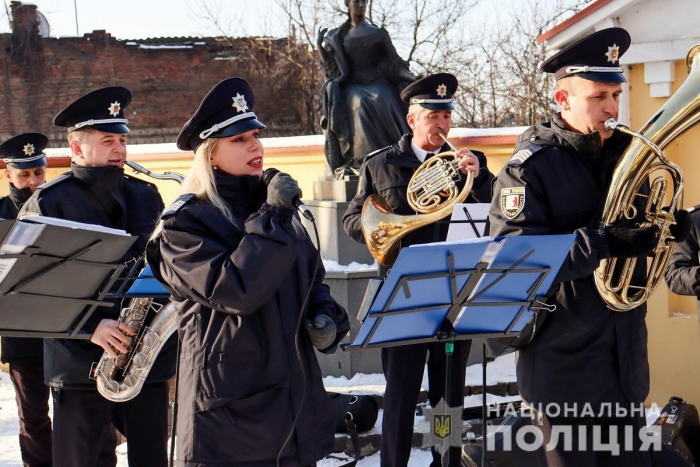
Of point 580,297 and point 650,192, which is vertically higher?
point 650,192

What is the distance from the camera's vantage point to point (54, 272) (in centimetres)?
374

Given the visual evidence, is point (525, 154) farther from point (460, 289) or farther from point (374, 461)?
point (374, 461)

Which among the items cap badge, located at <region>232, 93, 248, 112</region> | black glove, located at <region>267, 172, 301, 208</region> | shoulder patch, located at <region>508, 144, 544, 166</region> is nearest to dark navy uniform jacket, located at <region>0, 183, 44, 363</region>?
cap badge, located at <region>232, 93, 248, 112</region>

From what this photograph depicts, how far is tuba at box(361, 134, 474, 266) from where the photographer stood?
486cm

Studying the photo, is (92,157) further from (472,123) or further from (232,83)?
(472,123)

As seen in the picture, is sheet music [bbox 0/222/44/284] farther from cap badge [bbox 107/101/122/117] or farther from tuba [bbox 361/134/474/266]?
tuba [bbox 361/134/474/266]

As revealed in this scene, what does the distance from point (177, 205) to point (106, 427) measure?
1.77 m

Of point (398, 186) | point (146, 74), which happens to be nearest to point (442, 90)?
point (398, 186)

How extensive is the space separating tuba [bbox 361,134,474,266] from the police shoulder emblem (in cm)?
112

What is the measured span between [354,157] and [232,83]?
4.63 meters

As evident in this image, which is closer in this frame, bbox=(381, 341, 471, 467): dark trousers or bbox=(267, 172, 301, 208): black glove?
bbox=(267, 172, 301, 208): black glove

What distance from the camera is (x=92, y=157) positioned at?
4504 millimetres

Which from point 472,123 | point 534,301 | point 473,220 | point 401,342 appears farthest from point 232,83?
point 472,123

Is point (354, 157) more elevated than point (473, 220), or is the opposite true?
point (354, 157)
